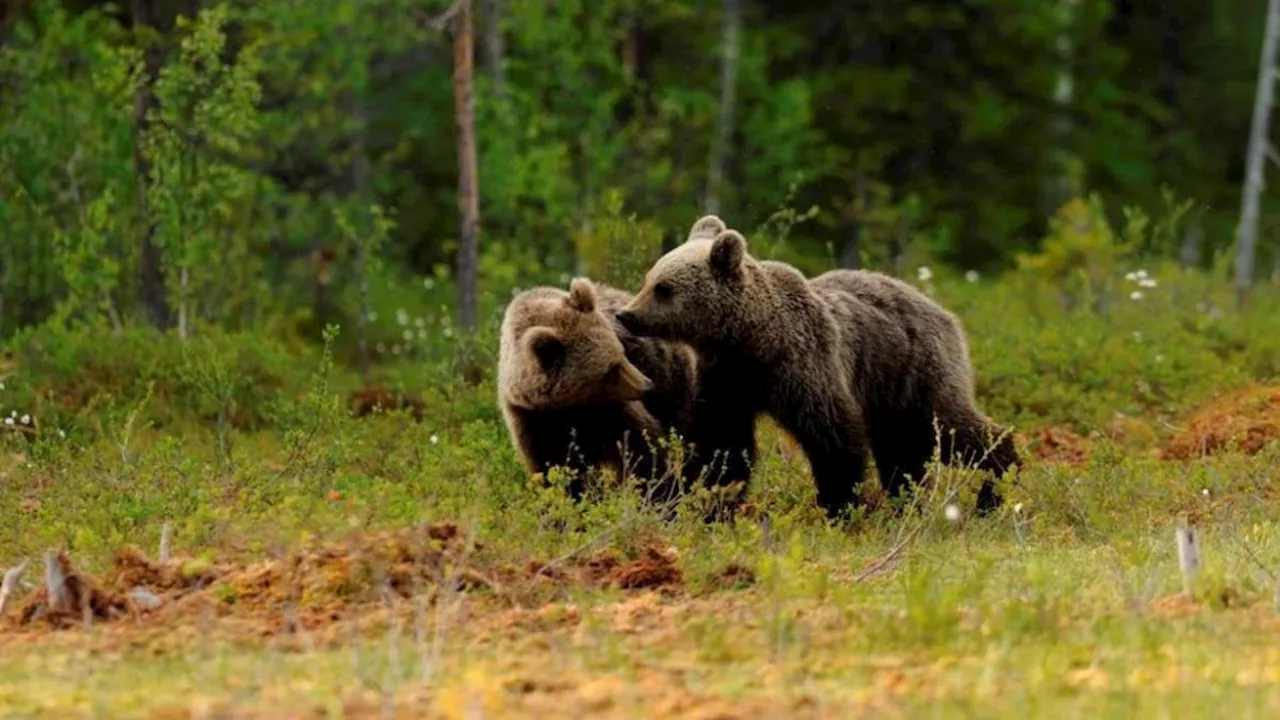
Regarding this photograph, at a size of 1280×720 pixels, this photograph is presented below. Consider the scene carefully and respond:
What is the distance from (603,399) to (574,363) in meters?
0.25

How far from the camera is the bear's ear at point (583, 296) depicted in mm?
10641

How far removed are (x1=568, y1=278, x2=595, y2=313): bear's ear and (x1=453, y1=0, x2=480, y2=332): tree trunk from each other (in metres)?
7.17

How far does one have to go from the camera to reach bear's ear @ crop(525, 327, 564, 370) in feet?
34.2

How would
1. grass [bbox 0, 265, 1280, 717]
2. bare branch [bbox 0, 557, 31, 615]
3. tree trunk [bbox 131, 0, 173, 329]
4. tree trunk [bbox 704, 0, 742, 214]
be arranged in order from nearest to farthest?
1. grass [bbox 0, 265, 1280, 717]
2. bare branch [bbox 0, 557, 31, 615]
3. tree trunk [bbox 131, 0, 173, 329]
4. tree trunk [bbox 704, 0, 742, 214]

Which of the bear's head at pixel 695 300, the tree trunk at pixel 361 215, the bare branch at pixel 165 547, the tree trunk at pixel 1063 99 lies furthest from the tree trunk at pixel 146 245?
the tree trunk at pixel 1063 99

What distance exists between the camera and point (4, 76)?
64.1 feet

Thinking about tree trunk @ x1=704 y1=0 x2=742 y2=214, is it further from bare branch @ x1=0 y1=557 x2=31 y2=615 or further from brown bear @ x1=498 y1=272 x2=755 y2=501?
bare branch @ x1=0 y1=557 x2=31 y2=615

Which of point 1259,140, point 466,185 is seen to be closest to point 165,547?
point 466,185

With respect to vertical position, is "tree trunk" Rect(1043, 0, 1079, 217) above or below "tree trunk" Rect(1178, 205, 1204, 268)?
above

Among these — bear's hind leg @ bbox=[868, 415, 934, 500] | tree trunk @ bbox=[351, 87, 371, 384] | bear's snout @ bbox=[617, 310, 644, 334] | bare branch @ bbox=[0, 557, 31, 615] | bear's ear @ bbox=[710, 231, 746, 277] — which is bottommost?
tree trunk @ bbox=[351, 87, 371, 384]

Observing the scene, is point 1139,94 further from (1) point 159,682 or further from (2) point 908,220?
(1) point 159,682

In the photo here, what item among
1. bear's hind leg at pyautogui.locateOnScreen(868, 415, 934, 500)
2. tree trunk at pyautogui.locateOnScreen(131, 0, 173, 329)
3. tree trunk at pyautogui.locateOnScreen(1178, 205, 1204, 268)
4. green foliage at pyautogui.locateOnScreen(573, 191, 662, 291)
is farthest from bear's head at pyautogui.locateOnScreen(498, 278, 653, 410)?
tree trunk at pyautogui.locateOnScreen(1178, 205, 1204, 268)

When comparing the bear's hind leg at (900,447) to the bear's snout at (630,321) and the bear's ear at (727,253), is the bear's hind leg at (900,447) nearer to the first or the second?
the bear's ear at (727,253)

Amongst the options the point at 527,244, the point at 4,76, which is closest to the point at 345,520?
the point at 4,76
